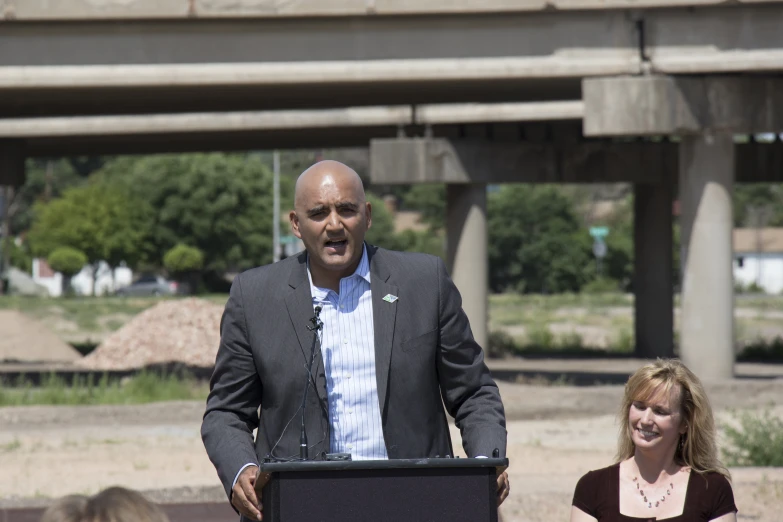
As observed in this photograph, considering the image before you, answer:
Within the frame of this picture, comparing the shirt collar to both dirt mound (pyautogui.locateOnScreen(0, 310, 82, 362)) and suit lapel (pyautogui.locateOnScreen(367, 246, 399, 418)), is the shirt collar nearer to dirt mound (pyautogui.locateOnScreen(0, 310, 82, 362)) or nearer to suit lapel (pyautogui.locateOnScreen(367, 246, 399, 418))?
suit lapel (pyautogui.locateOnScreen(367, 246, 399, 418))

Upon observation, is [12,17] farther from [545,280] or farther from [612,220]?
[612,220]

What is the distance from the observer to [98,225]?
8344cm

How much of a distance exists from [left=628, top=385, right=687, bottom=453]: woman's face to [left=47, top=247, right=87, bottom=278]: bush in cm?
8034

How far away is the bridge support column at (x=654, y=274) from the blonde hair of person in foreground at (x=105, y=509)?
2835 cm

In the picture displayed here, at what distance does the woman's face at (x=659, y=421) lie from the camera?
4.77 m

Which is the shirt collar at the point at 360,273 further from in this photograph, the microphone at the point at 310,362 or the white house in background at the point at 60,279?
the white house in background at the point at 60,279

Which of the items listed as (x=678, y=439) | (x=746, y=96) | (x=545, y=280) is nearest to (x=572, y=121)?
(x=746, y=96)

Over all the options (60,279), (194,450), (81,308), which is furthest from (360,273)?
(60,279)

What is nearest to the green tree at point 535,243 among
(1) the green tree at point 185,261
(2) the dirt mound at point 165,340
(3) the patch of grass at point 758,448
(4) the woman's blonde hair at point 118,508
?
(1) the green tree at point 185,261

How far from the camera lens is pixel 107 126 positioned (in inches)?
979

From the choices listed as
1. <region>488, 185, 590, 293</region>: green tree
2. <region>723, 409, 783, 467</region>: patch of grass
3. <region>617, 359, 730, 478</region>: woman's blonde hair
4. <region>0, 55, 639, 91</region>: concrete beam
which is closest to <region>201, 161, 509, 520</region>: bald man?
<region>617, 359, 730, 478</region>: woman's blonde hair

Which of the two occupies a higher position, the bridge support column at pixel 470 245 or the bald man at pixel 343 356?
the bridge support column at pixel 470 245

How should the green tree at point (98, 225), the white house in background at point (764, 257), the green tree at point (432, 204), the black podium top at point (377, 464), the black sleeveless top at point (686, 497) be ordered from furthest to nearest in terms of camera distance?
the white house in background at point (764, 257), the green tree at point (432, 204), the green tree at point (98, 225), the black sleeveless top at point (686, 497), the black podium top at point (377, 464)

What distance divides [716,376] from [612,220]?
9448cm
